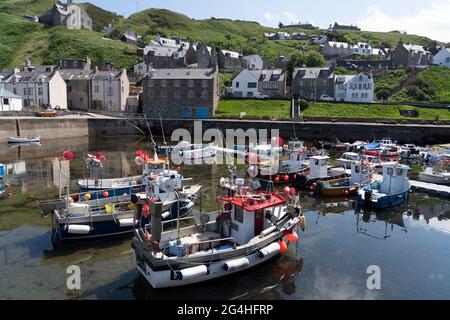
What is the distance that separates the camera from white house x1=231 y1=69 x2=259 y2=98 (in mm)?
75688

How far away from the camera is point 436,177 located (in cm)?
3309

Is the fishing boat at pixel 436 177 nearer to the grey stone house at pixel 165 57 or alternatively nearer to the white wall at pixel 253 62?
the grey stone house at pixel 165 57

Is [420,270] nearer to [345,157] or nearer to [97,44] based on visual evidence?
[345,157]

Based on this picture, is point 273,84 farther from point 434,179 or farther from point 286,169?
point 434,179

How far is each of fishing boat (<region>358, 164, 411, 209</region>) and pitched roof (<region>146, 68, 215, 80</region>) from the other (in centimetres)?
4100

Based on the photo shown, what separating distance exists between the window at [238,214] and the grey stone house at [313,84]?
60784 millimetres

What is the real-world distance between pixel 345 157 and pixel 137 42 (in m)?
94.4

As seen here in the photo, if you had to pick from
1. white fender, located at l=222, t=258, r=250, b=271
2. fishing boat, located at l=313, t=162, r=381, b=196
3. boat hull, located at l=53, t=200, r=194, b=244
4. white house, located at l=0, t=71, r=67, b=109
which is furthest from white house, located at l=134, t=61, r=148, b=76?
white fender, located at l=222, t=258, r=250, b=271

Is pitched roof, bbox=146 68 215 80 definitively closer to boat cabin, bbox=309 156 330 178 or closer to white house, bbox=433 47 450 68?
boat cabin, bbox=309 156 330 178

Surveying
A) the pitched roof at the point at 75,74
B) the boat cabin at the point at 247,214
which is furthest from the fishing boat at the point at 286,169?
the pitched roof at the point at 75,74

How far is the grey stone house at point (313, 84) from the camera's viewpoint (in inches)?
2985

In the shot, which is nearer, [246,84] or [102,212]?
[102,212]

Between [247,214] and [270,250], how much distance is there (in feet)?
5.73

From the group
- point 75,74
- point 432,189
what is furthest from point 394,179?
point 75,74
